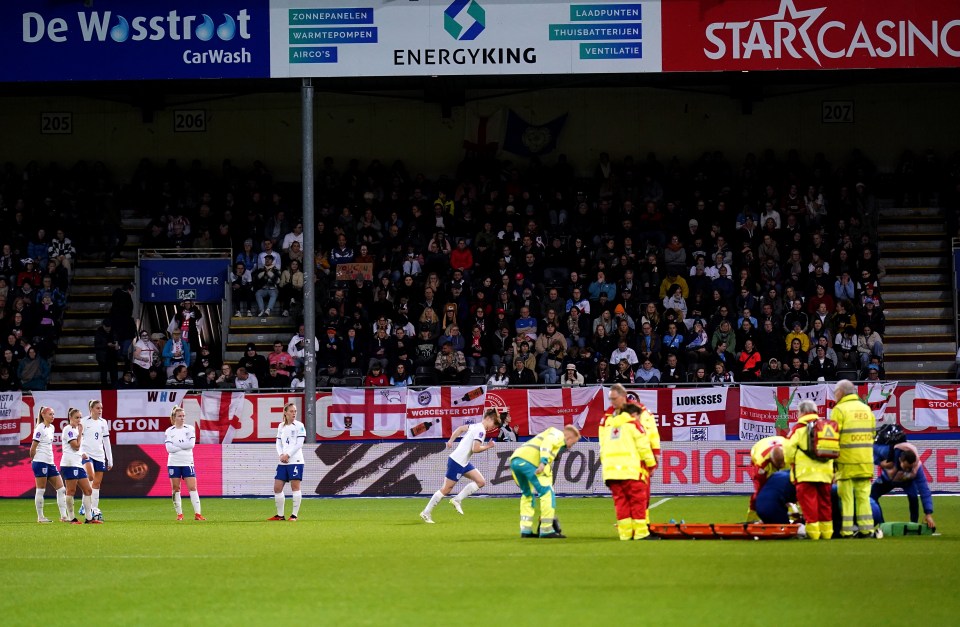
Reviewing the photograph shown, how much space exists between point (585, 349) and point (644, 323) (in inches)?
55.9

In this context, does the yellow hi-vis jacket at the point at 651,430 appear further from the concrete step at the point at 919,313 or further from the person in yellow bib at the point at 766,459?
the concrete step at the point at 919,313

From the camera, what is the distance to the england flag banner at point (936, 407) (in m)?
26.7

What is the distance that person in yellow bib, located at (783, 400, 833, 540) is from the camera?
1612 cm

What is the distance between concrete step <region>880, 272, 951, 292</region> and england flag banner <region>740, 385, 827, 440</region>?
8.49 m

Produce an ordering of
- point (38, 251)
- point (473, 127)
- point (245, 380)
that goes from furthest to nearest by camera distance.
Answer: point (473, 127)
point (38, 251)
point (245, 380)

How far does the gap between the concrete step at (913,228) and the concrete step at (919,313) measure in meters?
2.27

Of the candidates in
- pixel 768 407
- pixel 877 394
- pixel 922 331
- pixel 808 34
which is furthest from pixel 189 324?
pixel 922 331

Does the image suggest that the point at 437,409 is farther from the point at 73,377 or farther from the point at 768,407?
the point at 73,377

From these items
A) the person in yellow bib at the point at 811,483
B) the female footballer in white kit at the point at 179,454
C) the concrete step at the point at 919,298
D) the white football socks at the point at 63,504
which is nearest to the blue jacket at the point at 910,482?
the person in yellow bib at the point at 811,483

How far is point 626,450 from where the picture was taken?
16062 millimetres

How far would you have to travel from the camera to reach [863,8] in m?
27.7

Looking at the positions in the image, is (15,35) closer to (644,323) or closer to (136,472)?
(136,472)

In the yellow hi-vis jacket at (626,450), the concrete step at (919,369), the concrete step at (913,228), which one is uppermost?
the concrete step at (913,228)

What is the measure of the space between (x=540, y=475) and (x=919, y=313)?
1923 centimetres
